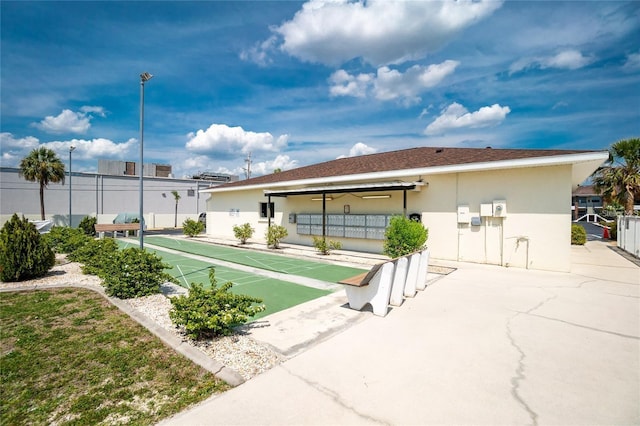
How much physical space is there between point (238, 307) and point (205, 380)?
128cm

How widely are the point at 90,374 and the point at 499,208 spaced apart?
38.4 feet

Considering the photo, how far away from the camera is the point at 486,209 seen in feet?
35.2

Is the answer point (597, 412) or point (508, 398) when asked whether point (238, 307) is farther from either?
point (597, 412)

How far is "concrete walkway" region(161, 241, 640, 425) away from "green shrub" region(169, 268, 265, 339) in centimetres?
68

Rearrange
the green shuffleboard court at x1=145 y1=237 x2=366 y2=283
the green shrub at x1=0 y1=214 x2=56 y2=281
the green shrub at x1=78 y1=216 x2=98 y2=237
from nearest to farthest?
the green shrub at x1=0 y1=214 x2=56 y2=281 → the green shuffleboard court at x1=145 y1=237 x2=366 y2=283 → the green shrub at x1=78 y1=216 x2=98 y2=237

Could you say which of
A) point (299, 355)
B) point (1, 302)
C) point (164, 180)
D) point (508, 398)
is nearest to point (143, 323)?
point (299, 355)

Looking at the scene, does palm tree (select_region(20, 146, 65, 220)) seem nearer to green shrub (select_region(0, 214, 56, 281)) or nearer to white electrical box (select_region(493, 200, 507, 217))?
green shrub (select_region(0, 214, 56, 281))

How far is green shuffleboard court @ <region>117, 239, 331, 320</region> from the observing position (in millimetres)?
6746

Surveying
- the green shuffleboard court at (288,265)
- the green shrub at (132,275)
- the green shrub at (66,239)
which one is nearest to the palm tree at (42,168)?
the green shrub at (66,239)

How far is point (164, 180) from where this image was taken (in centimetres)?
3738

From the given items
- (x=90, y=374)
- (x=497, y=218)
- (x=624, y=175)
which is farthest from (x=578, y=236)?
(x=90, y=374)

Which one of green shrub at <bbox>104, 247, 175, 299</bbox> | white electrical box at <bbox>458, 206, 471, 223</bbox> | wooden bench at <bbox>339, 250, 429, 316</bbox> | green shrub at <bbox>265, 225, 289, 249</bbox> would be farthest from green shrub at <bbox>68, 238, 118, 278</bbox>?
white electrical box at <bbox>458, 206, 471, 223</bbox>

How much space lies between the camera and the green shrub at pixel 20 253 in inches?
322

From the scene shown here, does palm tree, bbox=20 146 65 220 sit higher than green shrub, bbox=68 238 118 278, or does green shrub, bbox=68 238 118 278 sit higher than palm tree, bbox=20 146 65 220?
A: palm tree, bbox=20 146 65 220
